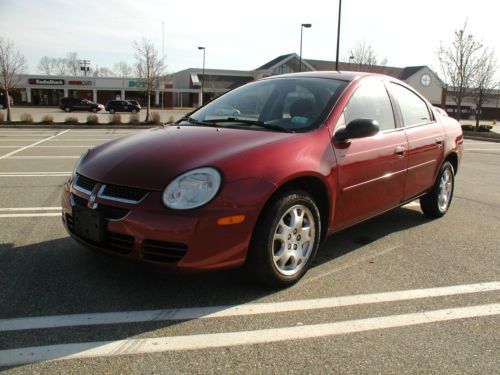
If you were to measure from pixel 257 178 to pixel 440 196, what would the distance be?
338cm

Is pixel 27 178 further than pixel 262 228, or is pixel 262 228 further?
pixel 27 178

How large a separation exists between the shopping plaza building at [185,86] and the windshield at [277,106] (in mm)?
53814

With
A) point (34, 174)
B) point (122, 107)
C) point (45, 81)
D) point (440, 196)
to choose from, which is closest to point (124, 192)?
point (440, 196)

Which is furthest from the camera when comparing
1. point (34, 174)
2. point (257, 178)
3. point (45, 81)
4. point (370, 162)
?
point (45, 81)

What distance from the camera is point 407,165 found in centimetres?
464

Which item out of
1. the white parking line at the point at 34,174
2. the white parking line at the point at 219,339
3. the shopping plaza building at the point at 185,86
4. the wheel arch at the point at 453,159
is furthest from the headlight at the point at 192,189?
the shopping plaza building at the point at 185,86

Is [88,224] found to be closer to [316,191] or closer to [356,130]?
[316,191]

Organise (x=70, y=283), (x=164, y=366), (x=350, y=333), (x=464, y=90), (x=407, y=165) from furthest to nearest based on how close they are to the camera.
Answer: (x=464, y=90) → (x=407, y=165) → (x=70, y=283) → (x=350, y=333) → (x=164, y=366)

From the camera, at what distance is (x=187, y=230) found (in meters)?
2.91

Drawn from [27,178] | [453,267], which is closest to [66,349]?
[453,267]

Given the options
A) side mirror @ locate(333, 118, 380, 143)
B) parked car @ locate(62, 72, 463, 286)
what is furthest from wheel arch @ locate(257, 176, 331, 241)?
side mirror @ locate(333, 118, 380, 143)

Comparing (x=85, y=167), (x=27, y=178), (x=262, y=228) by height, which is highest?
(x=85, y=167)

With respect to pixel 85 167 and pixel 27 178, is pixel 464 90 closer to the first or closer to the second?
pixel 27 178

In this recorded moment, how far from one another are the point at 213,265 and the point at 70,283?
1.22 m
